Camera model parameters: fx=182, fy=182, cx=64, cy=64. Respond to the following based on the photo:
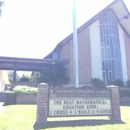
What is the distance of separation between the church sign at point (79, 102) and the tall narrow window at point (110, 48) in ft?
50.3

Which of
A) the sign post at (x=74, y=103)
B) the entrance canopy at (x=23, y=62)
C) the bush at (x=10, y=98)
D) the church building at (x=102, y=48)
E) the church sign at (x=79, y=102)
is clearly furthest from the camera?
the church building at (x=102, y=48)

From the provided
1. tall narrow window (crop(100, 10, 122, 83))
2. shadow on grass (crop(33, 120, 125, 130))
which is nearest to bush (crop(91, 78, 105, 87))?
tall narrow window (crop(100, 10, 122, 83))

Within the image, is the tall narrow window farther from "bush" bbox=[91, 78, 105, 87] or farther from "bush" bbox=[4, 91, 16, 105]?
"bush" bbox=[4, 91, 16, 105]

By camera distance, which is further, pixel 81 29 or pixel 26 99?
Result: pixel 81 29

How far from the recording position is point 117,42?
85.5 ft

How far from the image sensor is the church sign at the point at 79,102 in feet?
26.6

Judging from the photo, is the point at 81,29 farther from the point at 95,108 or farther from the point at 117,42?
the point at 95,108

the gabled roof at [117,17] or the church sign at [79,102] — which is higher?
the gabled roof at [117,17]

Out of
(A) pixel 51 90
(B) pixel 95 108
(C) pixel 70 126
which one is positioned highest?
(A) pixel 51 90

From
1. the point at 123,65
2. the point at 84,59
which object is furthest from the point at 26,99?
the point at 123,65

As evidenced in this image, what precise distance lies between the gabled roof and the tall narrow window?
3.14 ft

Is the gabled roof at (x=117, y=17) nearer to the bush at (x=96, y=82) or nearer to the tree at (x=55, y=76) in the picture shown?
the tree at (x=55, y=76)

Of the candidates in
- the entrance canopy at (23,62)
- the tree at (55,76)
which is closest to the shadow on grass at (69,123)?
the tree at (55,76)

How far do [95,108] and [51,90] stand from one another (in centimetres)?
222
